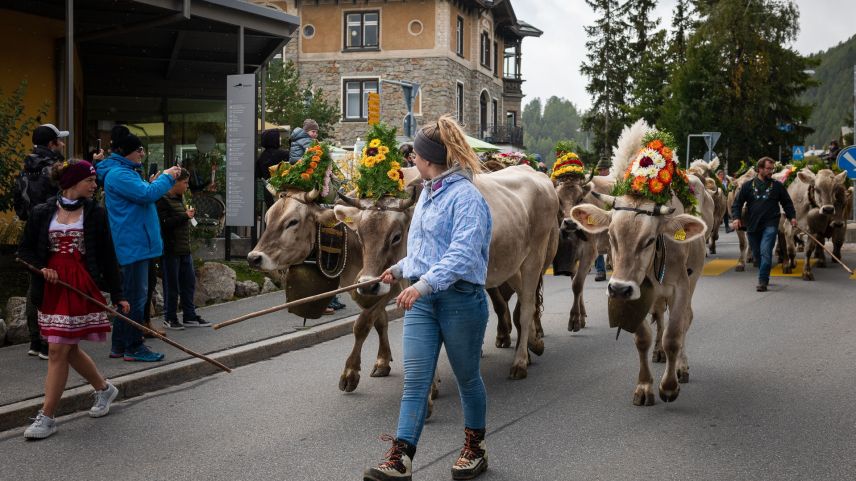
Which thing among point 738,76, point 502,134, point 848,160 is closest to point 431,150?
point 848,160

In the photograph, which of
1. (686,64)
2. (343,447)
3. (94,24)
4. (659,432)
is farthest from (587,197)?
(686,64)

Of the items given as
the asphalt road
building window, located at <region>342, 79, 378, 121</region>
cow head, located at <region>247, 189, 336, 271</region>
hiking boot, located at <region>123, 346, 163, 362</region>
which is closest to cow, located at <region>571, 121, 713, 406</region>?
the asphalt road

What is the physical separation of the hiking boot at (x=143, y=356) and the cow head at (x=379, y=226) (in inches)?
112

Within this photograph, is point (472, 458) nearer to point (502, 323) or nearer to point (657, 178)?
point (657, 178)

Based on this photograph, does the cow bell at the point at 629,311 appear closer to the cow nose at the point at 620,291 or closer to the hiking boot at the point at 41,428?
the cow nose at the point at 620,291

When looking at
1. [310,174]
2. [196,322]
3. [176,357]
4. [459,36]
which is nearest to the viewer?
[310,174]

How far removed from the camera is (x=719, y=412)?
7188mm

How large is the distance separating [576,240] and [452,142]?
6.32m

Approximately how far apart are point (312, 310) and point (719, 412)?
3467mm

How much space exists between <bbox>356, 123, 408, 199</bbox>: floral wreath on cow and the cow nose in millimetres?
1729

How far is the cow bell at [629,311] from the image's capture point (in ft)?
23.0

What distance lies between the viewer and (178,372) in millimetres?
8570

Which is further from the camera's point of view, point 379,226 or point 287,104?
point 287,104

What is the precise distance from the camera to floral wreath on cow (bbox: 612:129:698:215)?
7285mm
